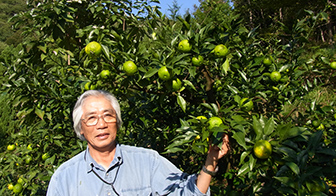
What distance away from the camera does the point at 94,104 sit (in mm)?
1386

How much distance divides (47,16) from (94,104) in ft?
2.81

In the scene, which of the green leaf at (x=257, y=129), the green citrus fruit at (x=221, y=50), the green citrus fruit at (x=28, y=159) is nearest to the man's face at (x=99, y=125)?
the green citrus fruit at (x=221, y=50)

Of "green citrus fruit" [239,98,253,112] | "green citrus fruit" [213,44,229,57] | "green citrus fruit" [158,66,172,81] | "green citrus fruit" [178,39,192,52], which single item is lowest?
"green citrus fruit" [239,98,253,112]

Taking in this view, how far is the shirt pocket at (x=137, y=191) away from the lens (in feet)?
4.34

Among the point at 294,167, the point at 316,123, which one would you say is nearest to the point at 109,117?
the point at 294,167

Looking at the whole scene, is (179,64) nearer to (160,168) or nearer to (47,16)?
(160,168)

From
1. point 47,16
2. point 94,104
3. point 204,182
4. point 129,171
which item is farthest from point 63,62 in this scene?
point 204,182

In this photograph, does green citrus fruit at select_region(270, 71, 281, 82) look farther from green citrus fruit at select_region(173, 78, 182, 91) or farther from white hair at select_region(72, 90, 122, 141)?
white hair at select_region(72, 90, 122, 141)

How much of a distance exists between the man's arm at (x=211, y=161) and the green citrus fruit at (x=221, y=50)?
1.51 ft

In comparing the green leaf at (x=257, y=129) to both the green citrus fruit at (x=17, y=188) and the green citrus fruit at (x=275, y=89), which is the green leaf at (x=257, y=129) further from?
the green citrus fruit at (x=17, y=188)

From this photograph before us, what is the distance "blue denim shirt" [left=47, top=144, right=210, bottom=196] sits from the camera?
1.30 metres

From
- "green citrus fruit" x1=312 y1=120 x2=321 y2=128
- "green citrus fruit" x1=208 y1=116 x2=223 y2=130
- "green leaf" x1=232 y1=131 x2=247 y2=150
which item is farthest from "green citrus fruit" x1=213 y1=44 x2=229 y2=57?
"green citrus fruit" x1=312 y1=120 x2=321 y2=128

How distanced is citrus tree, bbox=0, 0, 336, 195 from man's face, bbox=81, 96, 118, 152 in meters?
0.18

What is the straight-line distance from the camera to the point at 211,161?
114 cm
